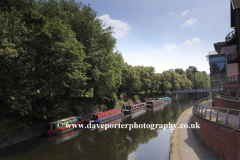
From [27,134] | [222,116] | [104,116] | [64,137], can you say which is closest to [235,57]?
[222,116]

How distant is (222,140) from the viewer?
7.68 metres

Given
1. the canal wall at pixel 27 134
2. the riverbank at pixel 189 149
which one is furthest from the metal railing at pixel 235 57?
the canal wall at pixel 27 134

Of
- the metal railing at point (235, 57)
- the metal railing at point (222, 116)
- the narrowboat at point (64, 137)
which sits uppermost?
the metal railing at point (235, 57)

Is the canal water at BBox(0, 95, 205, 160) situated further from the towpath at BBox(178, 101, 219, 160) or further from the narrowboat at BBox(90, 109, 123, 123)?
the narrowboat at BBox(90, 109, 123, 123)

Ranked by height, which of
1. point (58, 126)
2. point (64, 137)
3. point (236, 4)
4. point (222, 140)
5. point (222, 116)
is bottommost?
point (64, 137)

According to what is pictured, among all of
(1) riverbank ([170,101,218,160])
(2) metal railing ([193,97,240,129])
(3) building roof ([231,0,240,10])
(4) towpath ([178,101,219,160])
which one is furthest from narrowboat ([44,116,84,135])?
(3) building roof ([231,0,240,10])

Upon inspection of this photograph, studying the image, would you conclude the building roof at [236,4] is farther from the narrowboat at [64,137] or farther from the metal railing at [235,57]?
the narrowboat at [64,137]

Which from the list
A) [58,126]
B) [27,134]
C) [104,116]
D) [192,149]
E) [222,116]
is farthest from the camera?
[104,116]

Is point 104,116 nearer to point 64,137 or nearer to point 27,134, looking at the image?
point 64,137

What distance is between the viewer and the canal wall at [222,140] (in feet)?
21.6

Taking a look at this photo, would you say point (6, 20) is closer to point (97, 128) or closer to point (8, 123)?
point (8, 123)

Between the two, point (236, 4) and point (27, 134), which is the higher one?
point (236, 4)

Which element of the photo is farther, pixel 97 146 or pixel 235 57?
pixel 235 57

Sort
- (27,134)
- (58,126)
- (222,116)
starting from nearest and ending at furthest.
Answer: (222,116)
(27,134)
(58,126)
